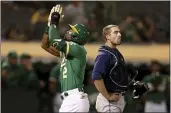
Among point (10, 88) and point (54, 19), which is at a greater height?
point (54, 19)

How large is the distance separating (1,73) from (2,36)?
2.87m

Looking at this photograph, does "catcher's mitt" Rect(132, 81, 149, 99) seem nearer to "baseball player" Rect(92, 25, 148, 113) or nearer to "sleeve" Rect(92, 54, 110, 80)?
"baseball player" Rect(92, 25, 148, 113)

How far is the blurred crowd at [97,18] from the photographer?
1285 centimetres

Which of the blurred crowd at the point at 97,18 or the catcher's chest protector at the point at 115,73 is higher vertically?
the blurred crowd at the point at 97,18

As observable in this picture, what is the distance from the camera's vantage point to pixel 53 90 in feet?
35.5

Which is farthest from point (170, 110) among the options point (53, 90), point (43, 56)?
point (43, 56)

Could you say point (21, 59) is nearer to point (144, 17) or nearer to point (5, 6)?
point (5, 6)

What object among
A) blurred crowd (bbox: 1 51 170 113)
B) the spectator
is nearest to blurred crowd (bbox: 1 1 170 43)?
blurred crowd (bbox: 1 51 170 113)

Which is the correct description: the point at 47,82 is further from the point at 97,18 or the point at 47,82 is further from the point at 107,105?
the point at 107,105

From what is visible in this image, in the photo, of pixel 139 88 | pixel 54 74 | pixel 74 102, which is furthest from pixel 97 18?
pixel 74 102

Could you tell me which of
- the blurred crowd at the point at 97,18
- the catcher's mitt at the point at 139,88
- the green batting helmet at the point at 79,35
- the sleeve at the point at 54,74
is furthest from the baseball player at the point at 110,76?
the blurred crowd at the point at 97,18

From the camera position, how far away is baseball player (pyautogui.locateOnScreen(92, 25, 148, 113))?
5.76 meters

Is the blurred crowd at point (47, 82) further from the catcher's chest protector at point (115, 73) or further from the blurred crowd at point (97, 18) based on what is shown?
the catcher's chest protector at point (115, 73)

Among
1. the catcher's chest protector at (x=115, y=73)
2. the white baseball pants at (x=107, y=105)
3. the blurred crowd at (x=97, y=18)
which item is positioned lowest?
the white baseball pants at (x=107, y=105)
